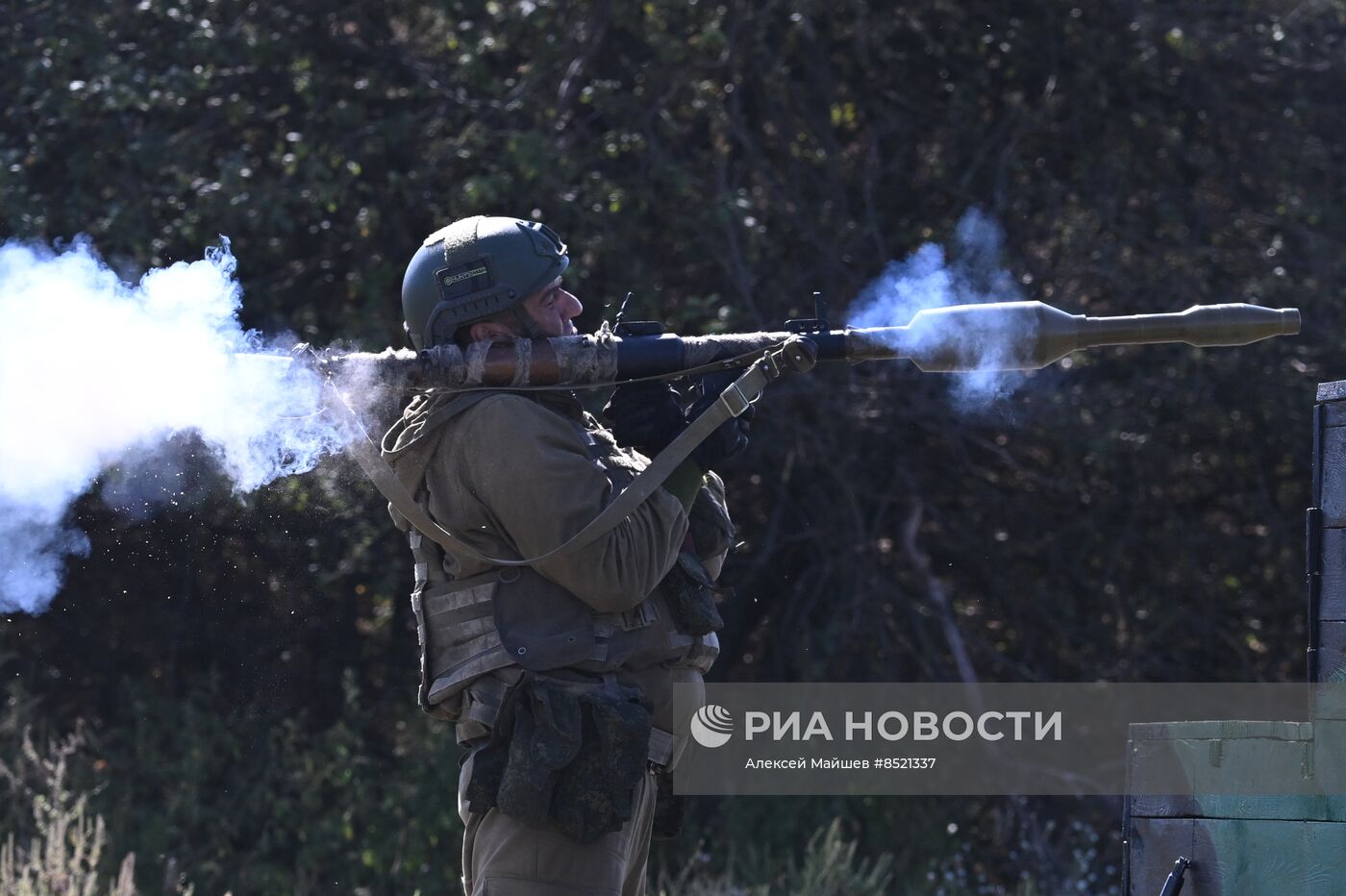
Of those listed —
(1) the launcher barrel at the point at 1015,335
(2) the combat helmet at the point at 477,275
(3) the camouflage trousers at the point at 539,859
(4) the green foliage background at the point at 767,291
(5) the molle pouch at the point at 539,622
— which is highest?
(4) the green foliage background at the point at 767,291

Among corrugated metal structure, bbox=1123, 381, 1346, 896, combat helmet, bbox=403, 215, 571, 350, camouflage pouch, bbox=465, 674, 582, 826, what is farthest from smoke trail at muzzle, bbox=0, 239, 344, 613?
corrugated metal structure, bbox=1123, 381, 1346, 896

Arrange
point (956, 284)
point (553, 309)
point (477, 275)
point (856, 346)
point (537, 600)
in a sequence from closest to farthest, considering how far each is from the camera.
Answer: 1. point (537, 600)
2. point (477, 275)
3. point (553, 309)
4. point (856, 346)
5. point (956, 284)

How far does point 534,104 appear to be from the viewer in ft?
22.1

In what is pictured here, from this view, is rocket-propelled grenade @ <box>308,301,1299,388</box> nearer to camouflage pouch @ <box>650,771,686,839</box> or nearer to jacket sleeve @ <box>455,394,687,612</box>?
jacket sleeve @ <box>455,394,687,612</box>

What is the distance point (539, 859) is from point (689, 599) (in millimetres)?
614

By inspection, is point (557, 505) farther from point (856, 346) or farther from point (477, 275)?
point (856, 346)

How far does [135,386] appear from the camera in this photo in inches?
142

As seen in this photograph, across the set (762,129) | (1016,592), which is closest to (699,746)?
(1016,592)

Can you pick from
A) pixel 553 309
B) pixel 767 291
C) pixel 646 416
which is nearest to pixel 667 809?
pixel 646 416

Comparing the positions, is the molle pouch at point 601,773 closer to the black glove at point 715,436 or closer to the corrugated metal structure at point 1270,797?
the black glove at point 715,436

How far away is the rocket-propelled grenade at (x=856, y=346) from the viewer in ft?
11.0

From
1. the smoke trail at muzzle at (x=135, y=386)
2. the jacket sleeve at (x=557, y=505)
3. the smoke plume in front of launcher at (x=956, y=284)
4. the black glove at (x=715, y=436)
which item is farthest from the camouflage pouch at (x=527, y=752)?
the smoke plume in front of launcher at (x=956, y=284)

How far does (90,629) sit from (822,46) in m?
4.10

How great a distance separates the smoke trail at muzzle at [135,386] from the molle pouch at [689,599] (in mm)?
810
